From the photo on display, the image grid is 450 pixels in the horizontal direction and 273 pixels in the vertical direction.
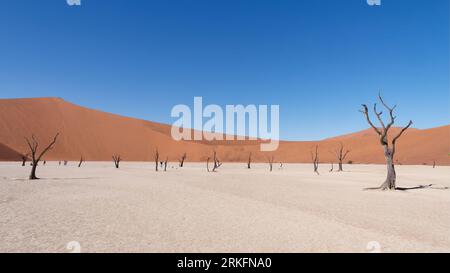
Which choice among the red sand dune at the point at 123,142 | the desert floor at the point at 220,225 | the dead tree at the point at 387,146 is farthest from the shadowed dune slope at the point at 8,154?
the dead tree at the point at 387,146

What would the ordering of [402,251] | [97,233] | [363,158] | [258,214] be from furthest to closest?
[363,158], [258,214], [97,233], [402,251]

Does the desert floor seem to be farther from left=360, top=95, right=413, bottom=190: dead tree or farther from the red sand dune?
the red sand dune

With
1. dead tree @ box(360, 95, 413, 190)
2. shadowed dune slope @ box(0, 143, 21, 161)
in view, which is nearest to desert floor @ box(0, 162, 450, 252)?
dead tree @ box(360, 95, 413, 190)

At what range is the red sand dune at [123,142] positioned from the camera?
8056 cm

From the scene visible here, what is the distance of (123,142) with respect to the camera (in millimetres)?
102562

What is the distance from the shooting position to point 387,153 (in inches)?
730

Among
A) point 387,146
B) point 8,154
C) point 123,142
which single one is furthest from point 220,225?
point 123,142

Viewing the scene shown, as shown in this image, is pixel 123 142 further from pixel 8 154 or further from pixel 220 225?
pixel 220 225

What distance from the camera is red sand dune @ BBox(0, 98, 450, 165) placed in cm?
8056

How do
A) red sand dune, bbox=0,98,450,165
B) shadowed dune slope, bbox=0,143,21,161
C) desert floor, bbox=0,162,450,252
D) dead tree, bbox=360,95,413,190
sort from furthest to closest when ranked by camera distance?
red sand dune, bbox=0,98,450,165
shadowed dune slope, bbox=0,143,21,161
dead tree, bbox=360,95,413,190
desert floor, bbox=0,162,450,252

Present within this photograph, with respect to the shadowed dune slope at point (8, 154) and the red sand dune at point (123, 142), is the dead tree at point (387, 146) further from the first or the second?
the shadowed dune slope at point (8, 154)
